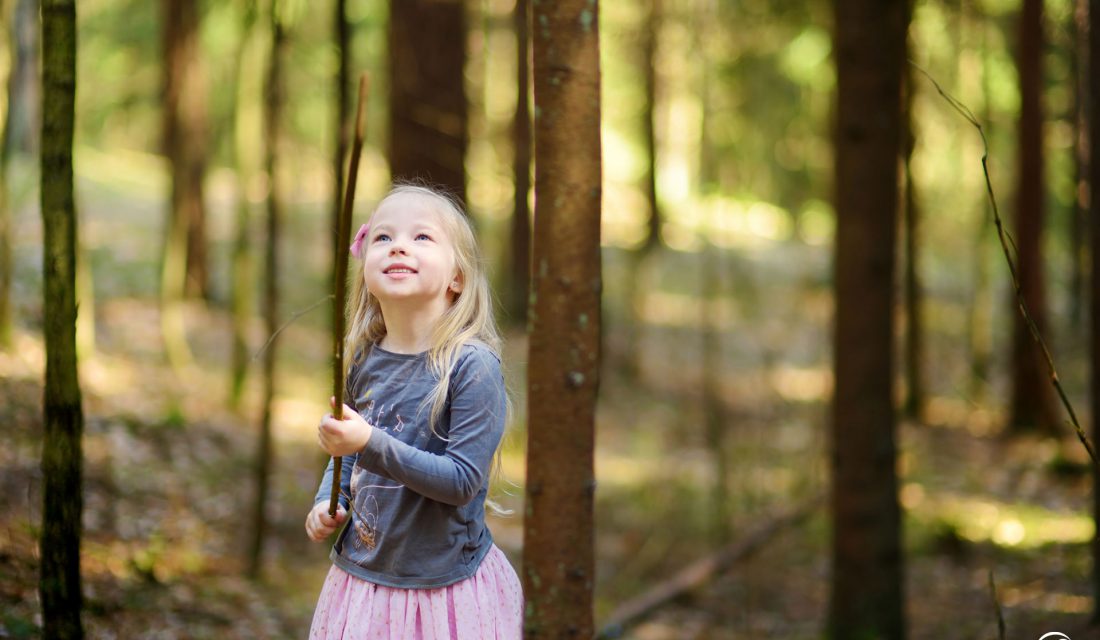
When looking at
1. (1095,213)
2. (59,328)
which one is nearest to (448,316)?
(59,328)

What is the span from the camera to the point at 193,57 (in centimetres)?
1388

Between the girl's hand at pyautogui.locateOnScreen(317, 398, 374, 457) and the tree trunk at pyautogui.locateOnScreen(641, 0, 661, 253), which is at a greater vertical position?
the tree trunk at pyautogui.locateOnScreen(641, 0, 661, 253)

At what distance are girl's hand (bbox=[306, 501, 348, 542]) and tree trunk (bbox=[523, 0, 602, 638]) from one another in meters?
1.04

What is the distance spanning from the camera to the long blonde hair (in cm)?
243

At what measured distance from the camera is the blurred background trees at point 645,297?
322 inches

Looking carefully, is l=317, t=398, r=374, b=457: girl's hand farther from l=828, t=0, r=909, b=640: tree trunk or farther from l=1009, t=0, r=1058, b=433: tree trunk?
l=1009, t=0, r=1058, b=433: tree trunk

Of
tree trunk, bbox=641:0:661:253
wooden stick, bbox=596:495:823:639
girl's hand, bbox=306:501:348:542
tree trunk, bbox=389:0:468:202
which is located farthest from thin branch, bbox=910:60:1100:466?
tree trunk, bbox=641:0:661:253

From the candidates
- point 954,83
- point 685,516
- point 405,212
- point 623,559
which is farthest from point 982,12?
point 405,212

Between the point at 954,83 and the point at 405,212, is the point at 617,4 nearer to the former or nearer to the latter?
the point at 954,83

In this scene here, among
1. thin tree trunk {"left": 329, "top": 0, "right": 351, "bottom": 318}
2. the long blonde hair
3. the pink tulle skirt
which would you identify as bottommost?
the pink tulle skirt

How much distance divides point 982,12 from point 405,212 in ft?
50.8

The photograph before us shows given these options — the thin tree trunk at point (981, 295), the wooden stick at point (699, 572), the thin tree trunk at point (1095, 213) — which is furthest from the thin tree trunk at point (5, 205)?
the thin tree trunk at point (981, 295)

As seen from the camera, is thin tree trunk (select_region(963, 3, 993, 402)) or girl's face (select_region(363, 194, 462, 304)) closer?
girl's face (select_region(363, 194, 462, 304))

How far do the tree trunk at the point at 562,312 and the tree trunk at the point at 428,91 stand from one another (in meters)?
4.17
